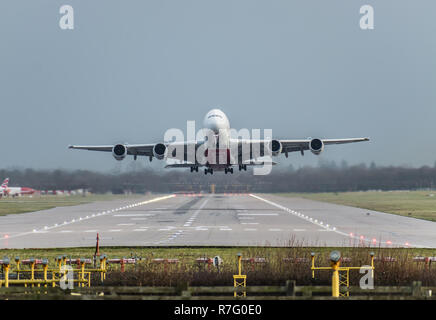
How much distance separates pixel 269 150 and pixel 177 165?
934 centimetres

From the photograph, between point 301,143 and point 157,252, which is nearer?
point 157,252

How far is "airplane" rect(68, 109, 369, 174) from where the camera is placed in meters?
58.2

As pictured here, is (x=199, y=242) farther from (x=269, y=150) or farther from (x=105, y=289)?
(x=269, y=150)

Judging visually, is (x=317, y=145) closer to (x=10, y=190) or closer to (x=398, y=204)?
(x=398, y=204)

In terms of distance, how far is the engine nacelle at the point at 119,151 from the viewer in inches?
2397

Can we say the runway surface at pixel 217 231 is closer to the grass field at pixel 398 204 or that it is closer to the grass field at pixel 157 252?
the grass field at pixel 157 252

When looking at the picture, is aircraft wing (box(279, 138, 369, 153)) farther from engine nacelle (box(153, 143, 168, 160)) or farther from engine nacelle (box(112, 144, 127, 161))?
engine nacelle (box(112, 144, 127, 161))

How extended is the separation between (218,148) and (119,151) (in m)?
9.87

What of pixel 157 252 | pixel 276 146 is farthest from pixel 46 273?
pixel 276 146

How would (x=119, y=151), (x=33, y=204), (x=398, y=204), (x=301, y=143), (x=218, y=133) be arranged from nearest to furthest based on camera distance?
(x=218, y=133) → (x=119, y=151) → (x=301, y=143) → (x=398, y=204) → (x=33, y=204)

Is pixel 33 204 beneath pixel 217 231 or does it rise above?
beneath

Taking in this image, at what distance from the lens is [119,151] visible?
61.2 meters

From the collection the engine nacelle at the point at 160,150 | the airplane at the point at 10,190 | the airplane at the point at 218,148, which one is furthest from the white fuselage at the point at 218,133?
the airplane at the point at 10,190

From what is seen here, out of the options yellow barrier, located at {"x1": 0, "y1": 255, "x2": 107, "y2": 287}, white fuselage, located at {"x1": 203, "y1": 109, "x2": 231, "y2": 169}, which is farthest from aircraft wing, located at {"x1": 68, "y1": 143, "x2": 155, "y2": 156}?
yellow barrier, located at {"x1": 0, "y1": 255, "x2": 107, "y2": 287}
